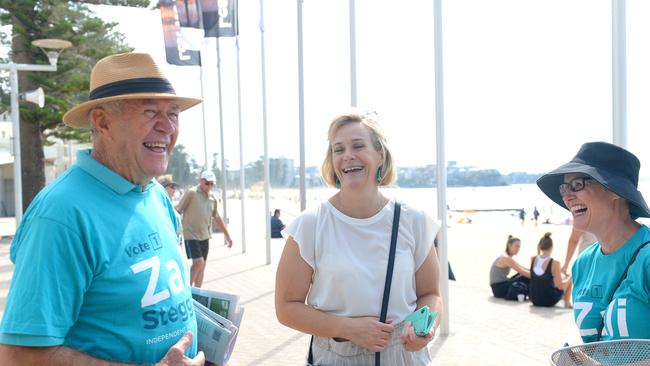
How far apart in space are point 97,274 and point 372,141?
4.39ft

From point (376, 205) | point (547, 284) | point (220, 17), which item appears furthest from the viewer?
point (220, 17)

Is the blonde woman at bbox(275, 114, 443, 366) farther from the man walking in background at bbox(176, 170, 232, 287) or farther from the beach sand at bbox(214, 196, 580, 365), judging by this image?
the man walking in background at bbox(176, 170, 232, 287)

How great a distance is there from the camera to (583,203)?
2363 millimetres

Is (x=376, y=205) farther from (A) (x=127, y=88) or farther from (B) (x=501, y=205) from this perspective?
(B) (x=501, y=205)

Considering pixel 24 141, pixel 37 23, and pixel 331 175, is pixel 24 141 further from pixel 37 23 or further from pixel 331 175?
pixel 331 175

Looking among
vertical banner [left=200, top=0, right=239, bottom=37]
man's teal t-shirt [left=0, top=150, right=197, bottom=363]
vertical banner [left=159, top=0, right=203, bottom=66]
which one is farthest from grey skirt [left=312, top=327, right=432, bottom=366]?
vertical banner [left=159, top=0, right=203, bottom=66]

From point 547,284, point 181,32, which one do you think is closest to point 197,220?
point 181,32

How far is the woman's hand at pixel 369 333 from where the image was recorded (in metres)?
2.34

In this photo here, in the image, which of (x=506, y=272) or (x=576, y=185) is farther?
(x=506, y=272)

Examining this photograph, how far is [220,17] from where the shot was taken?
35.6 feet

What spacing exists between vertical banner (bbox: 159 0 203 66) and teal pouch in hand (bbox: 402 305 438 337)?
979cm

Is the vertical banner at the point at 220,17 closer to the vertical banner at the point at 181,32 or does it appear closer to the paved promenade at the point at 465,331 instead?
the vertical banner at the point at 181,32

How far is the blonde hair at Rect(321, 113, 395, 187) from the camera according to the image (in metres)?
2.66

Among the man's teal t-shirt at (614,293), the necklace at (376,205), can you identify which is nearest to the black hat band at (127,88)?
the necklace at (376,205)
